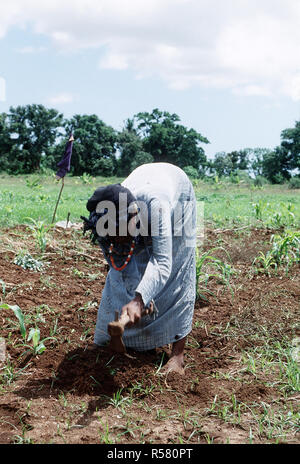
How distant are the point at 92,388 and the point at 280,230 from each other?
4488mm

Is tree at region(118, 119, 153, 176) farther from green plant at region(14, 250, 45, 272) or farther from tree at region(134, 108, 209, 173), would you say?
green plant at region(14, 250, 45, 272)

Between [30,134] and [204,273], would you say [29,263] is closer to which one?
[204,273]

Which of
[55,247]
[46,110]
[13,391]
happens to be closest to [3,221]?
A: [55,247]

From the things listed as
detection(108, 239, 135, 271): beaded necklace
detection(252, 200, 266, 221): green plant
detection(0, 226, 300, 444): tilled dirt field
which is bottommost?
detection(0, 226, 300, 444): tilled dirt field

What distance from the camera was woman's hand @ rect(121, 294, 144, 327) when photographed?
2.21m

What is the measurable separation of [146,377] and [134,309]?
541mm

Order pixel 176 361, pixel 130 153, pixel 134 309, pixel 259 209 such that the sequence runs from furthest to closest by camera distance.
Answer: pixel 130 153 → pixel 259 209 → pixel 176 361 → pixel 134 309

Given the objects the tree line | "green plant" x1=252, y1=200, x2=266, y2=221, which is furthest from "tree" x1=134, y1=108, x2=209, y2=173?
"green plant" x1=252, y1=200, x2=266, y2=221

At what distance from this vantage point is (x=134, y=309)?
7.29 feet

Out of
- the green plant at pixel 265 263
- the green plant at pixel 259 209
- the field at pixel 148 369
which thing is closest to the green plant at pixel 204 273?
the field at pixel 148 369

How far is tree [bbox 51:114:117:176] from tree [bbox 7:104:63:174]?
47.7 inches

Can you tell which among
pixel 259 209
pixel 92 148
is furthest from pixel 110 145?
pixel 259 209

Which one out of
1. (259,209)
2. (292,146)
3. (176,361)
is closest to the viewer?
(176,361)
